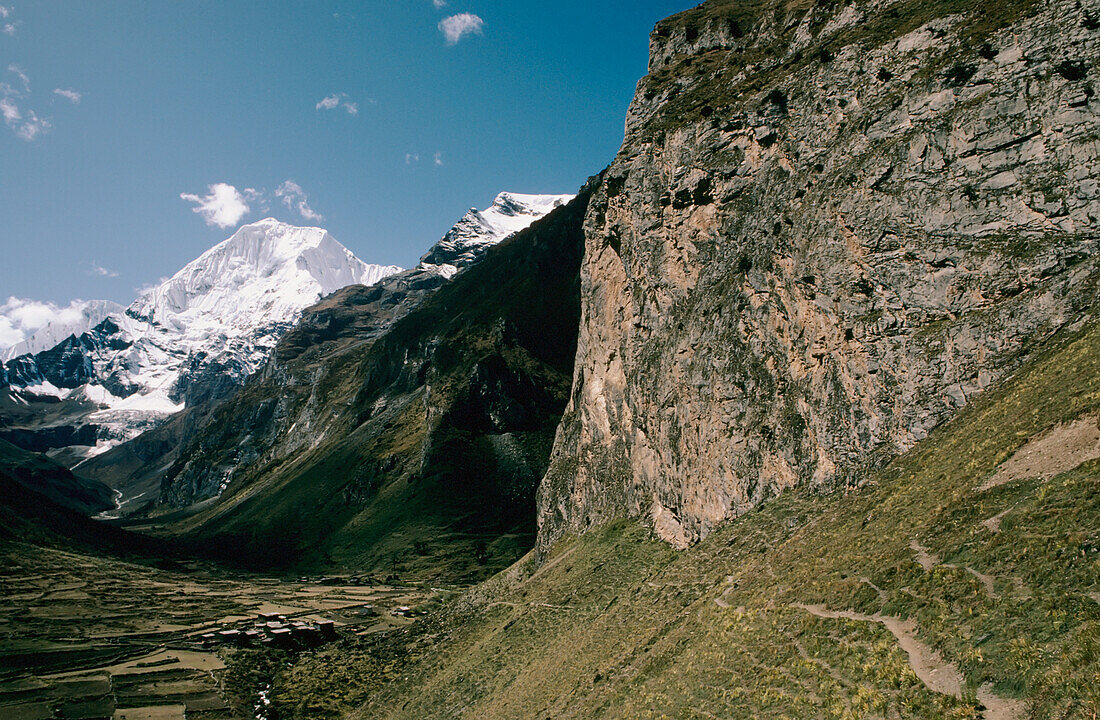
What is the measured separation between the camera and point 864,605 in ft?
81.4

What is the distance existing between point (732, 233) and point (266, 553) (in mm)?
195205

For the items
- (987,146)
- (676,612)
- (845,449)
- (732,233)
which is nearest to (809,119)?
(732,233)

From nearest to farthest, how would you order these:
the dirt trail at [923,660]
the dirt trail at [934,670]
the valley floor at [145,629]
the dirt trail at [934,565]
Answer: the dirt trail at [934,670] → the dirt trail at [923,660] → the dirt trail at [934,565] → the valley floor at [145,629]

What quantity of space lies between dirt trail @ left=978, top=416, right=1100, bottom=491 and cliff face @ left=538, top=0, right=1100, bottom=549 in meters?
11.3

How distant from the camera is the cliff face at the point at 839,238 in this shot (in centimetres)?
3666

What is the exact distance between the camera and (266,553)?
199 meters

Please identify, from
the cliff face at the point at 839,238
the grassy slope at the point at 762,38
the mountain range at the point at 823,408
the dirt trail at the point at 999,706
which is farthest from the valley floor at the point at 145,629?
the grassy slope at the point at 762,38

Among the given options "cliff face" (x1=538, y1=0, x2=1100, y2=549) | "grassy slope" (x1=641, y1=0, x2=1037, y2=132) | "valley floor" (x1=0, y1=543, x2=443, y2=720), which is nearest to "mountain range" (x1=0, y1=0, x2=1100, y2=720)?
"cliff face" (x1=538, y1=0, x2=1100, y2=549)

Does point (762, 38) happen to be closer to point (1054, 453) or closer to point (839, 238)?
point (839, 238)

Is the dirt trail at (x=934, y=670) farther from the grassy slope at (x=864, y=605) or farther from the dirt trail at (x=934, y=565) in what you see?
the dirt trail at (x=934, y=565)

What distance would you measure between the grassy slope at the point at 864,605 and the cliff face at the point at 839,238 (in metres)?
4.30

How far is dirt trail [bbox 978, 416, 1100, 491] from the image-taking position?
23172mm

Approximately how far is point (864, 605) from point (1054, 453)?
33.0 ft

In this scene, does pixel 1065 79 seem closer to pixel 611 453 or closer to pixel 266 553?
pixel 611 453
